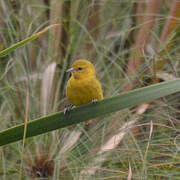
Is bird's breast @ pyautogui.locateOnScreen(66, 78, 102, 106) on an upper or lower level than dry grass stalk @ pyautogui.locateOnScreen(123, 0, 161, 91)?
lower

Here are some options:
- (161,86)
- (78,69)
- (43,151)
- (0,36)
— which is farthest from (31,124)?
(0,36)

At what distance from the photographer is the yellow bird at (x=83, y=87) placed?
2055 mm

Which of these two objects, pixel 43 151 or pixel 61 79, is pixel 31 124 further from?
pixel 61 79

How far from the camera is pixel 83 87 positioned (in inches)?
81.9

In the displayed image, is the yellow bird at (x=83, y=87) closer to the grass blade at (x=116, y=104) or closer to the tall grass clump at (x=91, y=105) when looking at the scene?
the tall grass clump at (x=91, y=105)

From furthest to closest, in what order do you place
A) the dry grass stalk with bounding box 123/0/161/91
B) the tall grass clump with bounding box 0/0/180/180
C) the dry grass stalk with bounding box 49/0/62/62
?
the dry grass stalk with bounding box 49/0/62/62 < the dry grass stalk with bounding box 123/0/161/91 < the tall grass clump with bounding box 0/0/180/180

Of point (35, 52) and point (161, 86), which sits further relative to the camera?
point (35, 52)

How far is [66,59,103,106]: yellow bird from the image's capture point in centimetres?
205

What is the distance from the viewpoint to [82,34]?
2.39 metres

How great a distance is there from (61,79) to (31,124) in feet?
3.33

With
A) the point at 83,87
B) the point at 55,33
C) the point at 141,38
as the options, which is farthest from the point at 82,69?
the point at 141,38

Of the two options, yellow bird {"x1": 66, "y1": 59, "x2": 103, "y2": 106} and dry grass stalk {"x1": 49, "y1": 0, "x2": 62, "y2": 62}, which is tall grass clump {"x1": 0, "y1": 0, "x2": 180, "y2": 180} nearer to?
dry grass stalk {"x1": 49, "y1": 0, "x2": 62, "y2": 62}

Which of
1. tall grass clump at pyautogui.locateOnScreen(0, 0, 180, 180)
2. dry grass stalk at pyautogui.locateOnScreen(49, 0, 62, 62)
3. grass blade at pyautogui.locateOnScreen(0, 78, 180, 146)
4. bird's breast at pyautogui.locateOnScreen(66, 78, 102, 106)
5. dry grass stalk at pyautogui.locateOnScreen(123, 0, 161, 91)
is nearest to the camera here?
grass blade at pyautogui.locateOnScreen(0, 78, 180, 146)

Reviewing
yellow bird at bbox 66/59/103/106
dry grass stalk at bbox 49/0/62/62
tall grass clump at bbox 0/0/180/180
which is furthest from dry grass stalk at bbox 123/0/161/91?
dry grass stalk at bbox 49/0/62/62
